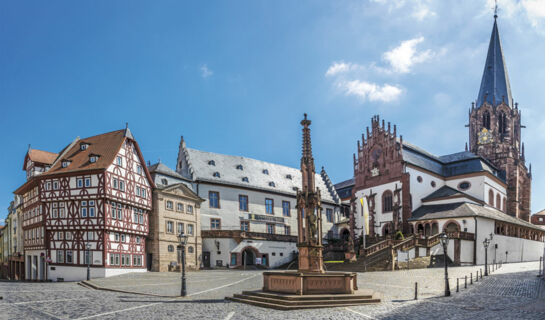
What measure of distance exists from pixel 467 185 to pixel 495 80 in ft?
78.5

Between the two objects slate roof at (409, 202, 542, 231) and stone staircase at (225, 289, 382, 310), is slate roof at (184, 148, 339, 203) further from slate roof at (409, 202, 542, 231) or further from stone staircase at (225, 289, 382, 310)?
stone staircase at (225, 289, 382, 310)

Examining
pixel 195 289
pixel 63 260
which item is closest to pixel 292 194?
pixel 63 260

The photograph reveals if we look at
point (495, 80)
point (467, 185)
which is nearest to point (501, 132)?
point (495, 80)

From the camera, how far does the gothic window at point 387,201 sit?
5881 cm

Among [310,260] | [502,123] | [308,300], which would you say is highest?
[502,123]

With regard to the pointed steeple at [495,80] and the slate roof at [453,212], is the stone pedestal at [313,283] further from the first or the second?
the pointed steeple at [495,80]

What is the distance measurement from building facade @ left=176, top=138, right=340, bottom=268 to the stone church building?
11.6 meters

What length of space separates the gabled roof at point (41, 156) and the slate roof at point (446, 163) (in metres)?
41.4

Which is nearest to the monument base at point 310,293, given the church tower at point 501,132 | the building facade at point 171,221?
the building facade at point 171,221

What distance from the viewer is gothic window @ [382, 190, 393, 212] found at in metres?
58.8

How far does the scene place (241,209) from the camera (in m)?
53.7

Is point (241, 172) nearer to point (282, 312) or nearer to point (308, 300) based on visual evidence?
point (308, 300)

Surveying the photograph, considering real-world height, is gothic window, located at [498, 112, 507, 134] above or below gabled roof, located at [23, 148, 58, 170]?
above

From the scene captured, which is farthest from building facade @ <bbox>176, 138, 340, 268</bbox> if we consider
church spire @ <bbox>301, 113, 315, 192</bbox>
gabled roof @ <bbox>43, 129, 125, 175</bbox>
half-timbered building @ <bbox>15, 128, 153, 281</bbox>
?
church spire @ <bbox>301, 113, 315, 192</bbox>
